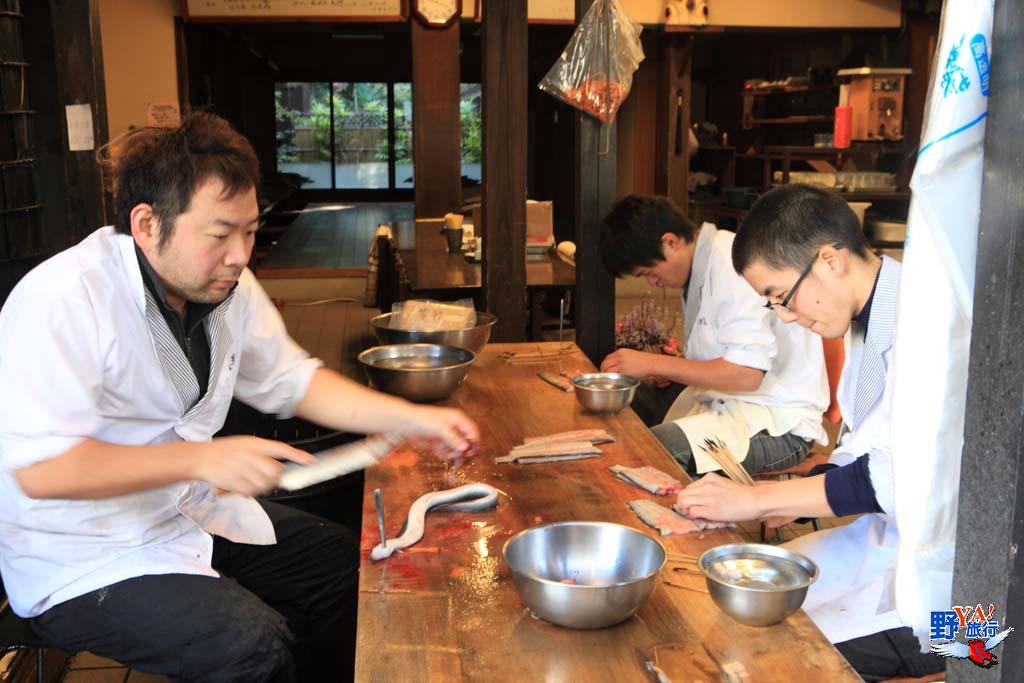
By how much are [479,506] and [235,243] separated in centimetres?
90

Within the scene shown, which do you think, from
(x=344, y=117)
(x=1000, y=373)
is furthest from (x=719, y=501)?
(x=344, y=117)

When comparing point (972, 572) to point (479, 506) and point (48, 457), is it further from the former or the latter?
point (48, 457)

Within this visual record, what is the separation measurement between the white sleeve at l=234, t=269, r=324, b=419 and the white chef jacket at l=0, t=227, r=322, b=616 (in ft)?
0.58

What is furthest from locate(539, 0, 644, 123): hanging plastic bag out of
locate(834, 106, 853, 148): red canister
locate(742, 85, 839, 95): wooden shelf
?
locate(742, 85, 839, 95): wooden shelf

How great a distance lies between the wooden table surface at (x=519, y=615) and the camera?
5.85ft

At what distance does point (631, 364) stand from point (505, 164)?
143 cm

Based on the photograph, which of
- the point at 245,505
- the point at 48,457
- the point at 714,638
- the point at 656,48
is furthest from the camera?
the point at 656,48

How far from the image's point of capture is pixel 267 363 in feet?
9.76

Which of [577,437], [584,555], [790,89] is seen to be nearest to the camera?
[584,555]

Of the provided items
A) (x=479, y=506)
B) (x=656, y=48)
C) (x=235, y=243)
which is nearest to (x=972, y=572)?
(x=479, y=506)

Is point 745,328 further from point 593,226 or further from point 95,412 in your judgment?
point 95,412

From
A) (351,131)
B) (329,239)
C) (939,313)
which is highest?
(351,131)

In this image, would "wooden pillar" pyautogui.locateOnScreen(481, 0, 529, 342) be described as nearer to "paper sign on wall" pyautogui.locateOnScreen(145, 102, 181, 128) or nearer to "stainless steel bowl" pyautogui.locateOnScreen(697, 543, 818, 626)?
"stainless steel bowl" pyautogui.locateOnScreen(697, 543, 818, 626)

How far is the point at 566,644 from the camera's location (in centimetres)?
186
